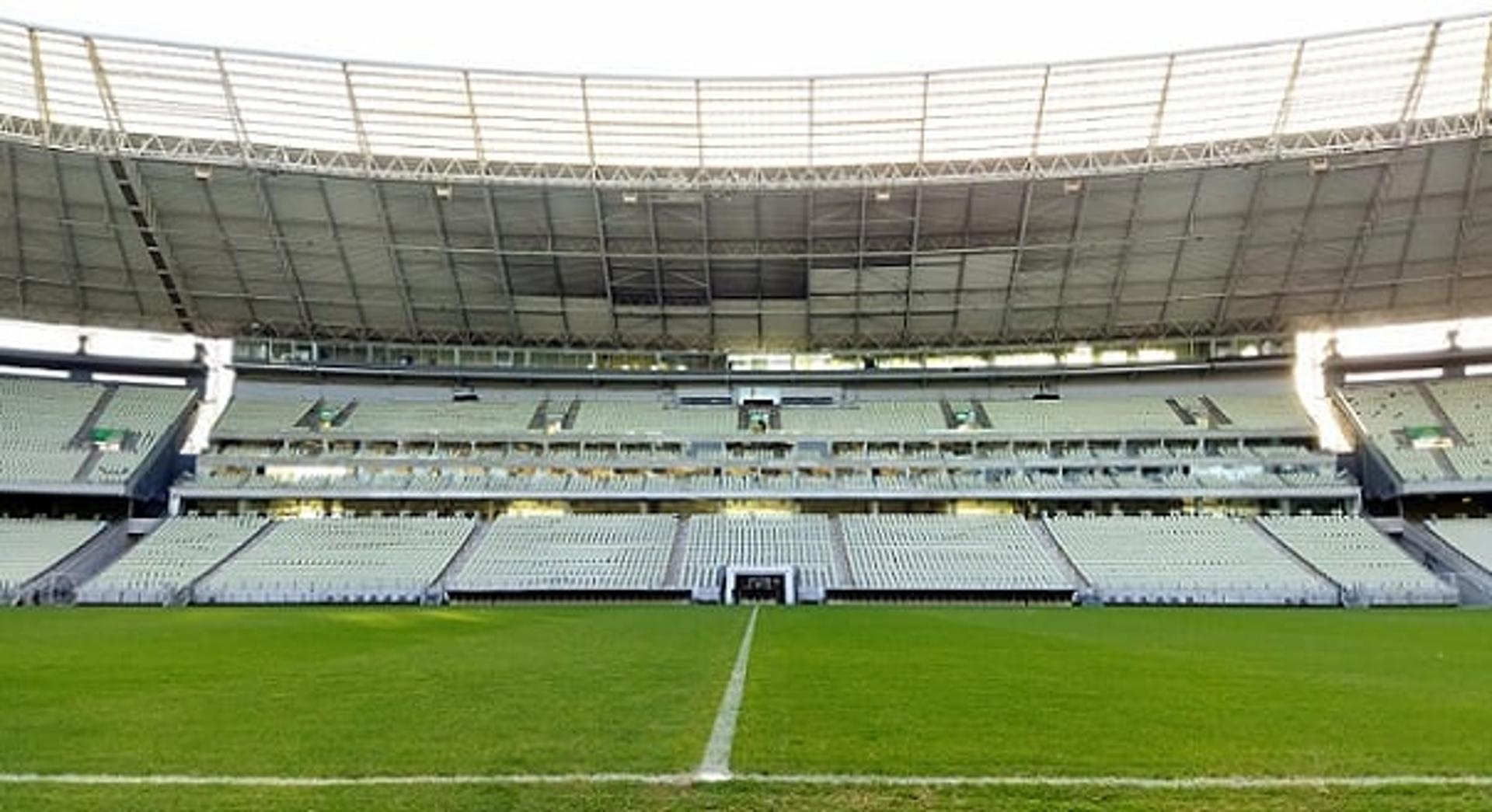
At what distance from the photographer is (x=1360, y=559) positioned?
127 feet

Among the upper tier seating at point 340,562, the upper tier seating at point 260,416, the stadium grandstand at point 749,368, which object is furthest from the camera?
the upper tier seating at point 260,416

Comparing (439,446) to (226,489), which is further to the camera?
(439,446)

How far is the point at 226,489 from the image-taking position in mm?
45844

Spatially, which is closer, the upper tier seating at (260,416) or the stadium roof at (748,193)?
the stadium roof at (748,193)

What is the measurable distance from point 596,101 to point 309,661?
26981 mm

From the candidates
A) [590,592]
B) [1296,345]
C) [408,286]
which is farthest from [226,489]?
[1296,345]

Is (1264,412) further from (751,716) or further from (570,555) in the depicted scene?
(751,716)

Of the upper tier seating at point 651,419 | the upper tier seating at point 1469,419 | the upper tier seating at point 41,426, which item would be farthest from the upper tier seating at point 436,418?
the upper tier seating at point 1469,419

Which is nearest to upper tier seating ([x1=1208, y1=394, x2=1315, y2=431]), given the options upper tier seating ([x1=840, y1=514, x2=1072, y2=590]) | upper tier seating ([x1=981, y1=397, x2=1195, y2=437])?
upper tier seating ([x1=981, y1=397, x2=1195, y2=437])

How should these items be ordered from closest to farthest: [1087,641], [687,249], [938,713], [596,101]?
1. [938,713]
2. [1087,641]
3. [596,101]
4. [687,249]

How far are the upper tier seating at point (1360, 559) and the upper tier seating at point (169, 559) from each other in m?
45.1

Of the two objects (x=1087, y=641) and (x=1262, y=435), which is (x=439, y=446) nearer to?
(x=1087, y=641)

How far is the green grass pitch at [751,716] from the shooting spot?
20.9 ft

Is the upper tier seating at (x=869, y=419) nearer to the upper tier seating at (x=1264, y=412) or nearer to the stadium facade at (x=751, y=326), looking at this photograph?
the stadium facade at (x=751, y=326)
